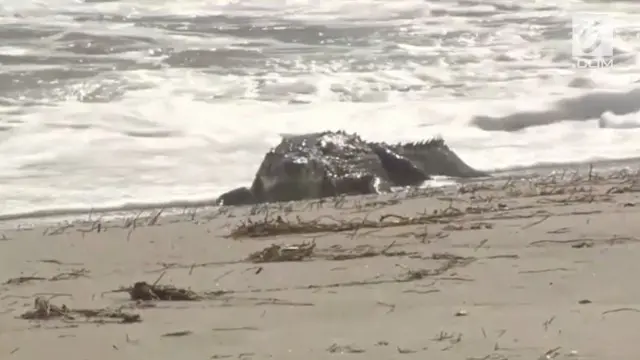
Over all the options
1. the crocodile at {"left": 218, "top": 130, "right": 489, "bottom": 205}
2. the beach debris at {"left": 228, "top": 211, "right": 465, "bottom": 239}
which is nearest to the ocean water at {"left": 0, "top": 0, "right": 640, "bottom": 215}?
the crocodile at {"left": 218, "top": 130, "right": 489, "bottom": 205}

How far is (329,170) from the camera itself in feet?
17.2

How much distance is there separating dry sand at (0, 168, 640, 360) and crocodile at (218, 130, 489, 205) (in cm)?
92

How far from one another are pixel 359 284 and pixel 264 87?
6101mm

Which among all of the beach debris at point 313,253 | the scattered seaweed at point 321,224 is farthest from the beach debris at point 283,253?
the scattered seaweed at point 321,224

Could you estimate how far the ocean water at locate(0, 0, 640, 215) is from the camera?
270 inches

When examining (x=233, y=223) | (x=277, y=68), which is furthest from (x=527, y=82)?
(x=233, y=223)

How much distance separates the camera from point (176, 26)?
9.98 meters

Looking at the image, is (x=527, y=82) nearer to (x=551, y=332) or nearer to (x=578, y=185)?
(x=578, y=185)

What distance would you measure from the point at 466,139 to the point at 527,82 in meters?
1.78

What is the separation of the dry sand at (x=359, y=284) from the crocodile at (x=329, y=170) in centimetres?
92

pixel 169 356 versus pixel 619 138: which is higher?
pixel 169 356

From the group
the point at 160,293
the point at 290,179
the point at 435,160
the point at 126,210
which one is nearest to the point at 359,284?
the point at 160,293

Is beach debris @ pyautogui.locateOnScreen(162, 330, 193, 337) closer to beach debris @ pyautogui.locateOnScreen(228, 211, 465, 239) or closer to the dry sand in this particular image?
the dry sand

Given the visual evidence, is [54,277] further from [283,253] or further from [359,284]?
[359,284]
